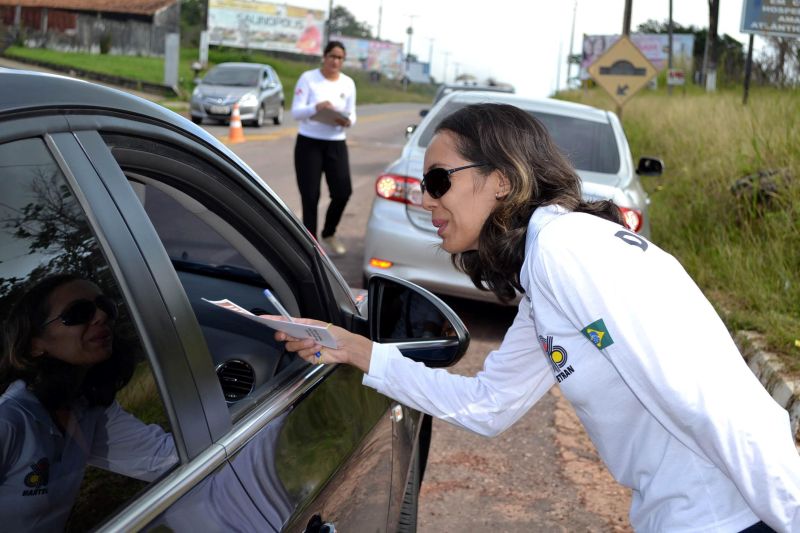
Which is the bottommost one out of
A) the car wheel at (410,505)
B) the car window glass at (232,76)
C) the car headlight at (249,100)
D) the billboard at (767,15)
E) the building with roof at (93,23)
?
the car wheel at (410,505)

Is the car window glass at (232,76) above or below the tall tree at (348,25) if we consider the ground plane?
below

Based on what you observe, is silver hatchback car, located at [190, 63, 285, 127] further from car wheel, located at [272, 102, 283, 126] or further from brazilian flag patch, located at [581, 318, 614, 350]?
brazilian flag patch, located at [581, 318, 614, 350]

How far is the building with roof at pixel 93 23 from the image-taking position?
159 feet

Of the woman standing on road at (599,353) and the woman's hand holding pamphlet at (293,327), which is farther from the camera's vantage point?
the woman's hand holding pamphlet at (293,327)

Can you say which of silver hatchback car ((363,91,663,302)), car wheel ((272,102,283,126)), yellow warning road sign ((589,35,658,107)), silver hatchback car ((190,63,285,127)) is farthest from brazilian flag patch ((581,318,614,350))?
car wheel ((272,102,283,126))

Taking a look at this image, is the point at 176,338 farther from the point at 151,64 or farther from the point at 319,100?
the point at 151,64

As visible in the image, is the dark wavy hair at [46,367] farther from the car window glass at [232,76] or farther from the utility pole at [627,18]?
the utility pole at [627,18]

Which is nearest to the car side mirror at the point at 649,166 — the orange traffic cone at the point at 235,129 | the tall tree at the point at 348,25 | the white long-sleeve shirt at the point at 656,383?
the white long-sleeve shirt at the point at 656,383

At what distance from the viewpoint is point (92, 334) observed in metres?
1.53

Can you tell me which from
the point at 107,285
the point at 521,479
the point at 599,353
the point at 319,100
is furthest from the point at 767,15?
the point at 107,285

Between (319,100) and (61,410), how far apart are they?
7.40 meters

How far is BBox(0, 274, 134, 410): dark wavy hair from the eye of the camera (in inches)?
53.6

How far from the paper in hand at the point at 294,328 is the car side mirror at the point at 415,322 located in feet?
1.13

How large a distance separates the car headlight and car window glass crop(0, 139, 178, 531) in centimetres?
2355
